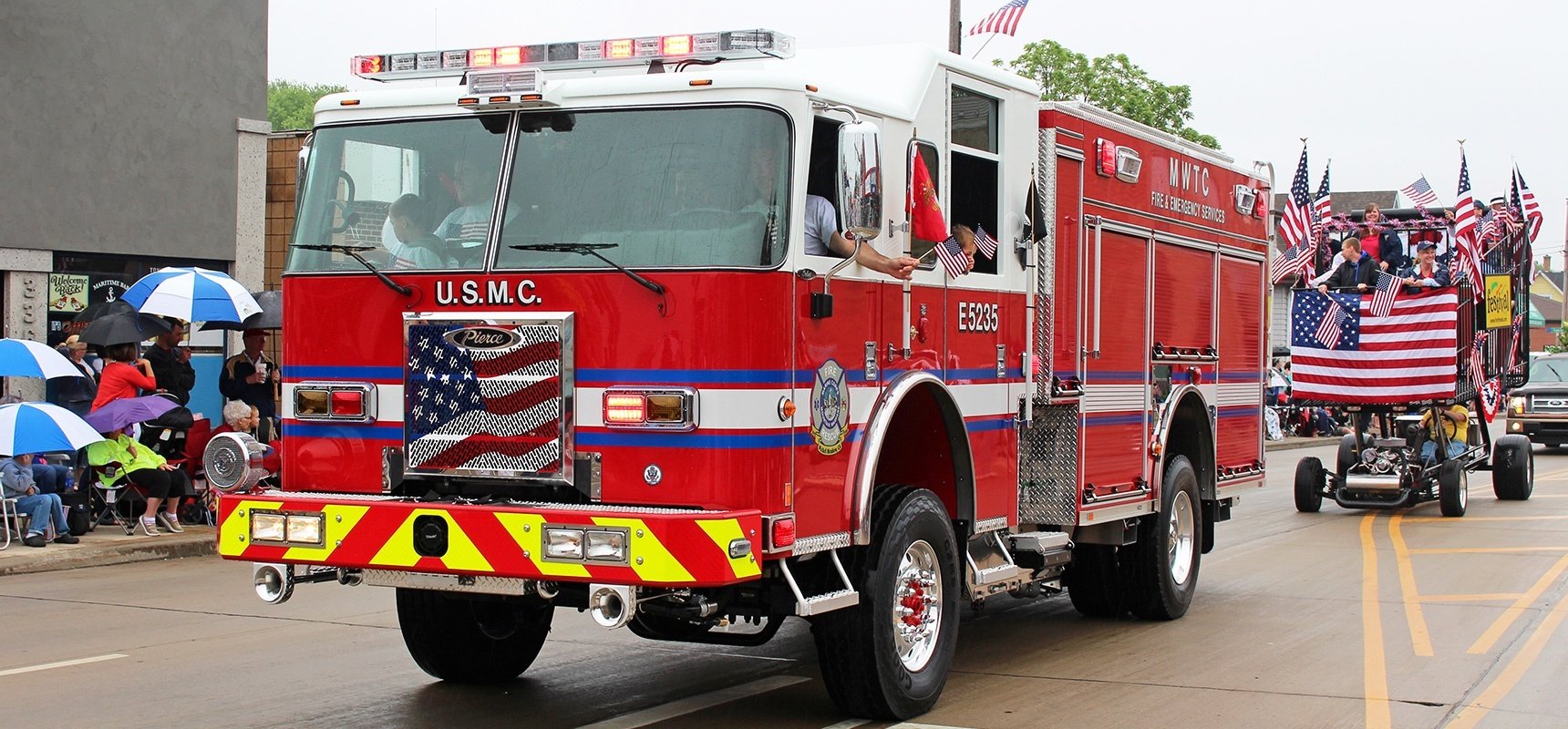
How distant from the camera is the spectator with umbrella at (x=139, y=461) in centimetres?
1415

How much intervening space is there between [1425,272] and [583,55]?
48.6 feet

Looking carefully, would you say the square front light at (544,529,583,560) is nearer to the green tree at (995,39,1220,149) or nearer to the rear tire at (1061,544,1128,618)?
the rear tire at (1061,544,1128,618)

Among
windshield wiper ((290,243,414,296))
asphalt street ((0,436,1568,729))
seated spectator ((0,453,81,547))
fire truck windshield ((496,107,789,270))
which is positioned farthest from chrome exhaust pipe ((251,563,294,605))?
seated spectator ((0,453,81,547))

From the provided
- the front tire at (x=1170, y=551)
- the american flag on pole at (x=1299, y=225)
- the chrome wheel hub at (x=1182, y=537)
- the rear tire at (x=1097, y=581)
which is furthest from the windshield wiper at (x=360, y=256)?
the american flag on pole at (x=1299, y=225)

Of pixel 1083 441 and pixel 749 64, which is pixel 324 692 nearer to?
pixel 749 64

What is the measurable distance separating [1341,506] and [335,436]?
49.5 ft

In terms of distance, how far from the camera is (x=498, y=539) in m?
6.47

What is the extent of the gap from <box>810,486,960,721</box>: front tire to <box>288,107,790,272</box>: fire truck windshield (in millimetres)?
1545

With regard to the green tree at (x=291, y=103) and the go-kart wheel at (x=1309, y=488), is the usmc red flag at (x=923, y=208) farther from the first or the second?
the green tree at (x=291, y=103)

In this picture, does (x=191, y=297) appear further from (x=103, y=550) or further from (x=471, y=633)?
(x=471, y=633)

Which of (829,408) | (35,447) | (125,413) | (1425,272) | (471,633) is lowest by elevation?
(471,633)

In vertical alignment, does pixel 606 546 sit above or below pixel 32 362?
below

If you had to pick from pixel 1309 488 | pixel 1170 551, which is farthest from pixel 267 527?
pixel 1309 488

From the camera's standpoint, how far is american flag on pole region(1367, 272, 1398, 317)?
63.2 ft
